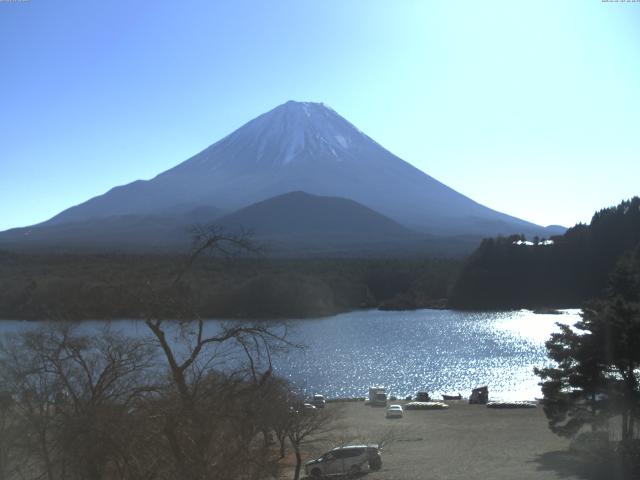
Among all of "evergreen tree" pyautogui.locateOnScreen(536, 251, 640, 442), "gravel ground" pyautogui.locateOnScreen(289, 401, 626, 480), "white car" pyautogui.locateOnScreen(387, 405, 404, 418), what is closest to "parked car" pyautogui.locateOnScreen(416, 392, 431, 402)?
"gravel ground" pyautogui.locateOnScreen(289, 401, 626, 480)

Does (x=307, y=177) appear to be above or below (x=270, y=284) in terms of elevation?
above

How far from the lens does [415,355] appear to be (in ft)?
88.9

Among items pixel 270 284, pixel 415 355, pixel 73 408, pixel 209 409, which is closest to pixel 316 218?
pixel 270 284

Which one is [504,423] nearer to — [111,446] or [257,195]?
[111,446]

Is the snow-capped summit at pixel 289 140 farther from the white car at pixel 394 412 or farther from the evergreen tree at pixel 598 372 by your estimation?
the evergreen tree at pixel 598 372

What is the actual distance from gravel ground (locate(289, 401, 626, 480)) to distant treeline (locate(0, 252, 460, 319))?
3820mm

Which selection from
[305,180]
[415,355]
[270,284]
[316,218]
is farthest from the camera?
[305,180]

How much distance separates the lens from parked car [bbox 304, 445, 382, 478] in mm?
9422

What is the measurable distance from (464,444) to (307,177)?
89.0 m

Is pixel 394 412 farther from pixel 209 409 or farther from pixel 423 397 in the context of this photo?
pixel 209 409

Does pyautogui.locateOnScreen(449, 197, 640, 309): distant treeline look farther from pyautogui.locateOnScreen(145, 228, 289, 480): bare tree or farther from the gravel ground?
pyautogui.locateOnScreen(145, 228, 289, 480): bare tree

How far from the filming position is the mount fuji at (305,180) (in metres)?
93.1

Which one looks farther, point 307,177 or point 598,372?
point 307,177

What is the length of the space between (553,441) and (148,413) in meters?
9.28
